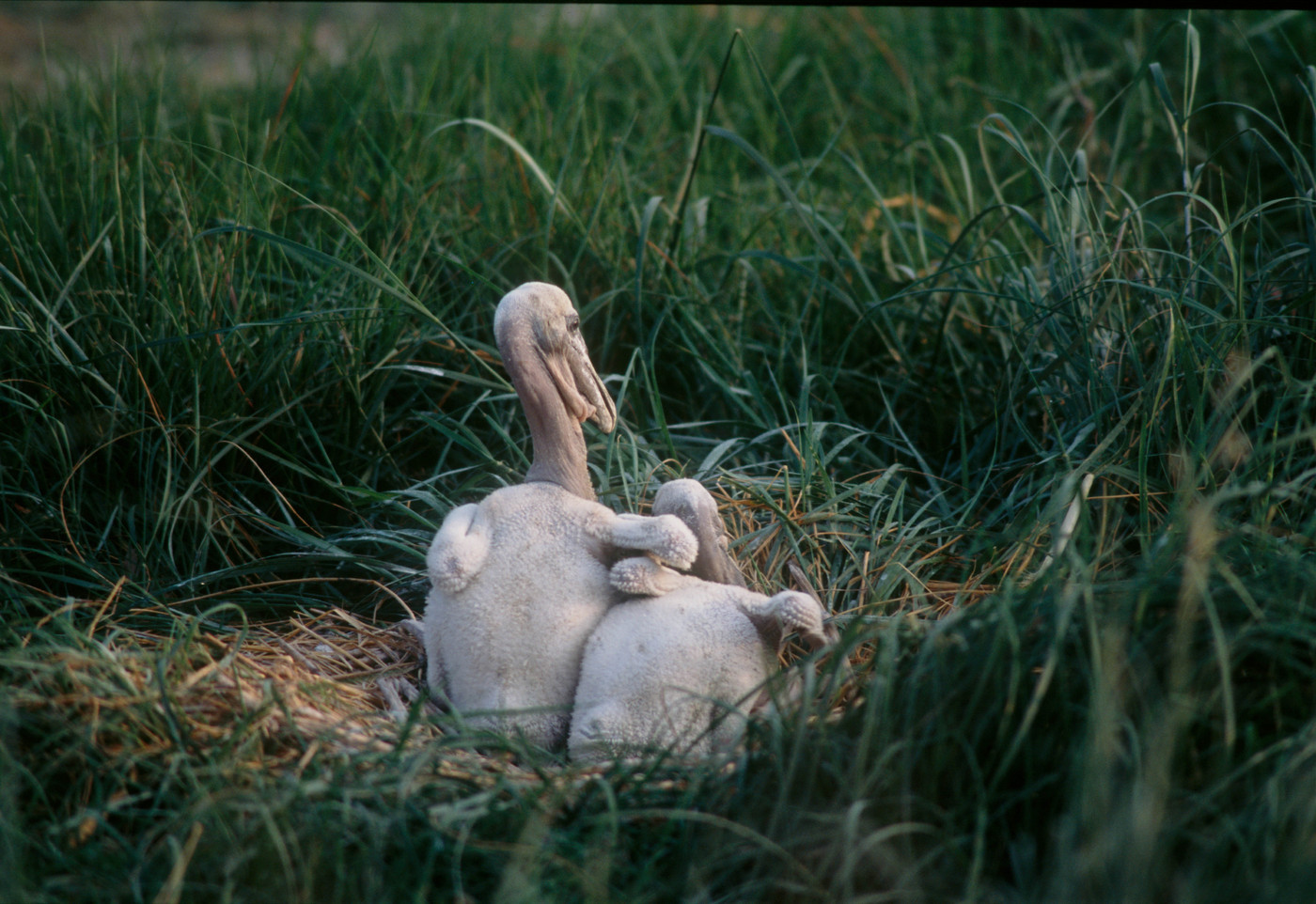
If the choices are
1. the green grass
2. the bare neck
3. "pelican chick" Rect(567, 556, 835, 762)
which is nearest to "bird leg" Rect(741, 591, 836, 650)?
"pelican chick" Rect(567, 556, 835, 762)

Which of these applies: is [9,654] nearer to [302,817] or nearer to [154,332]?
[302,817]

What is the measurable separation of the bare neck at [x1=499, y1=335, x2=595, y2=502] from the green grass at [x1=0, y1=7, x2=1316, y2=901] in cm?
45

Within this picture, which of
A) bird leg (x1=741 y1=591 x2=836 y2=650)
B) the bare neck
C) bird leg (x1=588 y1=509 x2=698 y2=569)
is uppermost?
the bare neck

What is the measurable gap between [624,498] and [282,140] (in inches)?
69.1

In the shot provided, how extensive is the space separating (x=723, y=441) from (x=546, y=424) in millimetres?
905

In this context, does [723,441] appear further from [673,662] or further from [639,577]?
[673,662]

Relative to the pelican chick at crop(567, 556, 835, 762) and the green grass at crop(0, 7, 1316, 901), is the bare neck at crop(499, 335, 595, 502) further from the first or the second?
the green grass at crop(0, 7, 1316, 901)

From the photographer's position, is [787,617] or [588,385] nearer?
[787,617]

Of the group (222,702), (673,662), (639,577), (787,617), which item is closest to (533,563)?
(639,577)

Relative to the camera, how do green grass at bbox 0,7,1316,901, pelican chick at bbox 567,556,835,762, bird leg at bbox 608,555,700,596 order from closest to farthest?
1. green grass at bbox 0,7,1316,901
2. pelican chick at bbox 567,556,835,762
3. bird leg at bbox 608,555,700,596

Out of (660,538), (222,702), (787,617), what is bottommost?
(222,702)

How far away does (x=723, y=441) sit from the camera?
10.1ft

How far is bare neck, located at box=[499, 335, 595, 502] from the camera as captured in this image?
2.22m

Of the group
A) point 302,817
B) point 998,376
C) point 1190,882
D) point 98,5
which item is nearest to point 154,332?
point 302,817
